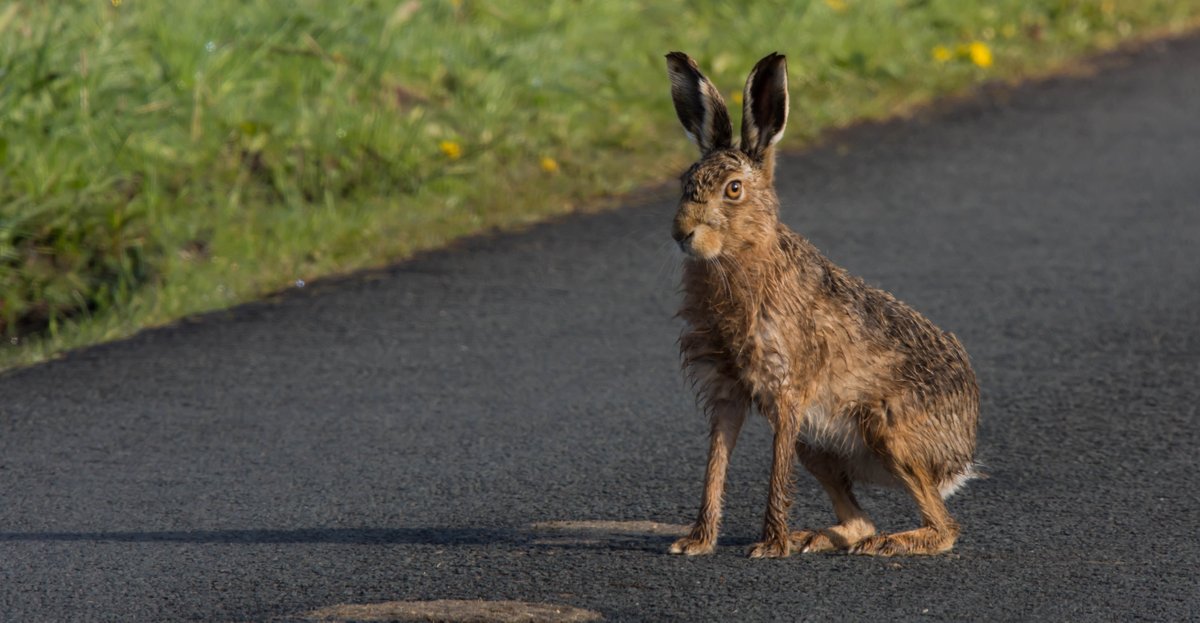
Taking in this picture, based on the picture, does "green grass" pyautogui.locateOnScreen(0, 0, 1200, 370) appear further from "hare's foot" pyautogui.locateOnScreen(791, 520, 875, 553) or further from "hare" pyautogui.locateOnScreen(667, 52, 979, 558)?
"hare's foot" pyautogui.locateOnScreen(791, 520, 875, 553)

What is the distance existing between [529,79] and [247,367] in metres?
3.30

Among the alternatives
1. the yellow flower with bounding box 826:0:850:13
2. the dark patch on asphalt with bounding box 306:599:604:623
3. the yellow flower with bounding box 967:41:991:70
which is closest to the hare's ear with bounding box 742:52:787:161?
the dark patch on asphalt with bounding box 306:599:604:623

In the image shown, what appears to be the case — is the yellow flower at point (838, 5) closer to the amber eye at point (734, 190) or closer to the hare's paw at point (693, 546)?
the amber eye at point (734, 190)

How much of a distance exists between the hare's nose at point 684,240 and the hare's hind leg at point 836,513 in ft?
2.41

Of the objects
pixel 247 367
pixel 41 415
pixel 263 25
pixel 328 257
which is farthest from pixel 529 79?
pixel 41 415

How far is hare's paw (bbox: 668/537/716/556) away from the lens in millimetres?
4352

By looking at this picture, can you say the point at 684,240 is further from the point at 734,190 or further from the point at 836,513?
the point at 836,513

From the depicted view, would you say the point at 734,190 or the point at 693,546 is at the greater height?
the point at 734,190

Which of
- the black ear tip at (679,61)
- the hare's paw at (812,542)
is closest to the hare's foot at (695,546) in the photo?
the hare's paw at (812,542)

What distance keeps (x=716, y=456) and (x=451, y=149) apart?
4.16 meters

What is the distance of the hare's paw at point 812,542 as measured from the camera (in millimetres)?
4438

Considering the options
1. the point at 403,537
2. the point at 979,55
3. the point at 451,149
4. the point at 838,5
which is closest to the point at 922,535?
the point at 403,537

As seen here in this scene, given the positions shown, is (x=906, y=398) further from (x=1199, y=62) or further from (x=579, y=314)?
(x=1199, y=62)

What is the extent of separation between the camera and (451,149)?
8180mm
